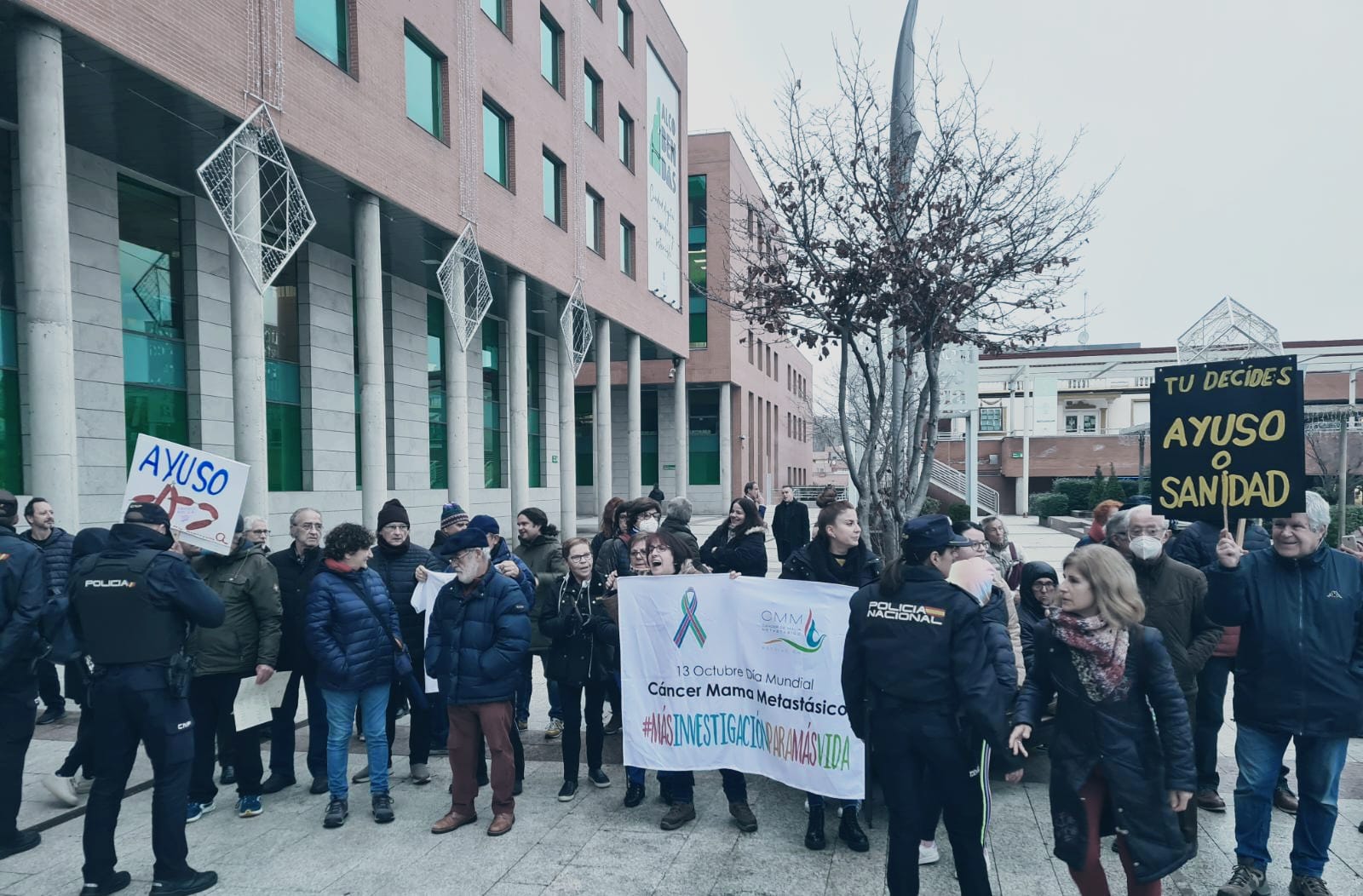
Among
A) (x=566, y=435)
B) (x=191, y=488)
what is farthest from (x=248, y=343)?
(x=566, y=435)

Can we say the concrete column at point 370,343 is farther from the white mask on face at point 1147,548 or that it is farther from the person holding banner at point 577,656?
the white mask on face at point 1147,548

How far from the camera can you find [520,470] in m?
22.0

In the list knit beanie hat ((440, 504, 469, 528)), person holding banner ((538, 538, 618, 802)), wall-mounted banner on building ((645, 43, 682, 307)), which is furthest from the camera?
wall-mounted banner on building ((645, 43, 682, 307))

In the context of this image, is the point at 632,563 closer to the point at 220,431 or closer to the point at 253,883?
the point at 253,883

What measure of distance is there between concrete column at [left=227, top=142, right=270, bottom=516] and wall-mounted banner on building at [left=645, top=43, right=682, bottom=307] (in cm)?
1847

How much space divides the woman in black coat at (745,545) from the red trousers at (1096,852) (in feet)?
12.7

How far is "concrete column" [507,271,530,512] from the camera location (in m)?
20.8

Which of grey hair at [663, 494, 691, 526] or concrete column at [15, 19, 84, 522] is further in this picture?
concrete column at [15, 19, 84, 522]

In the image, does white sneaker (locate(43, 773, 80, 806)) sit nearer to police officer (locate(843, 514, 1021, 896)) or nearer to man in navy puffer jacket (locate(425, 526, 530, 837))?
man in navy puffer jacket (locate(425, 526, 530, 837))

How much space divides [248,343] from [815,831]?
1123cm

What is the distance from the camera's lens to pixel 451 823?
18.0ft

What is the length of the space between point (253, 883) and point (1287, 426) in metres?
6.26

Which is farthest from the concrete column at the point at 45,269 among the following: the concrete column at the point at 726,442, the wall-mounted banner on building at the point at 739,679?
the concrete column at the point at 726,442

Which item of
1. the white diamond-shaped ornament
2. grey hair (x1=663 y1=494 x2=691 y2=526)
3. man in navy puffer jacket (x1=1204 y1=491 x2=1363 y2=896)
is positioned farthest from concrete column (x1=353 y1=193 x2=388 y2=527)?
man in navy puffer jacket (x1=1204 y1=491 x2=1363 y2=896)
